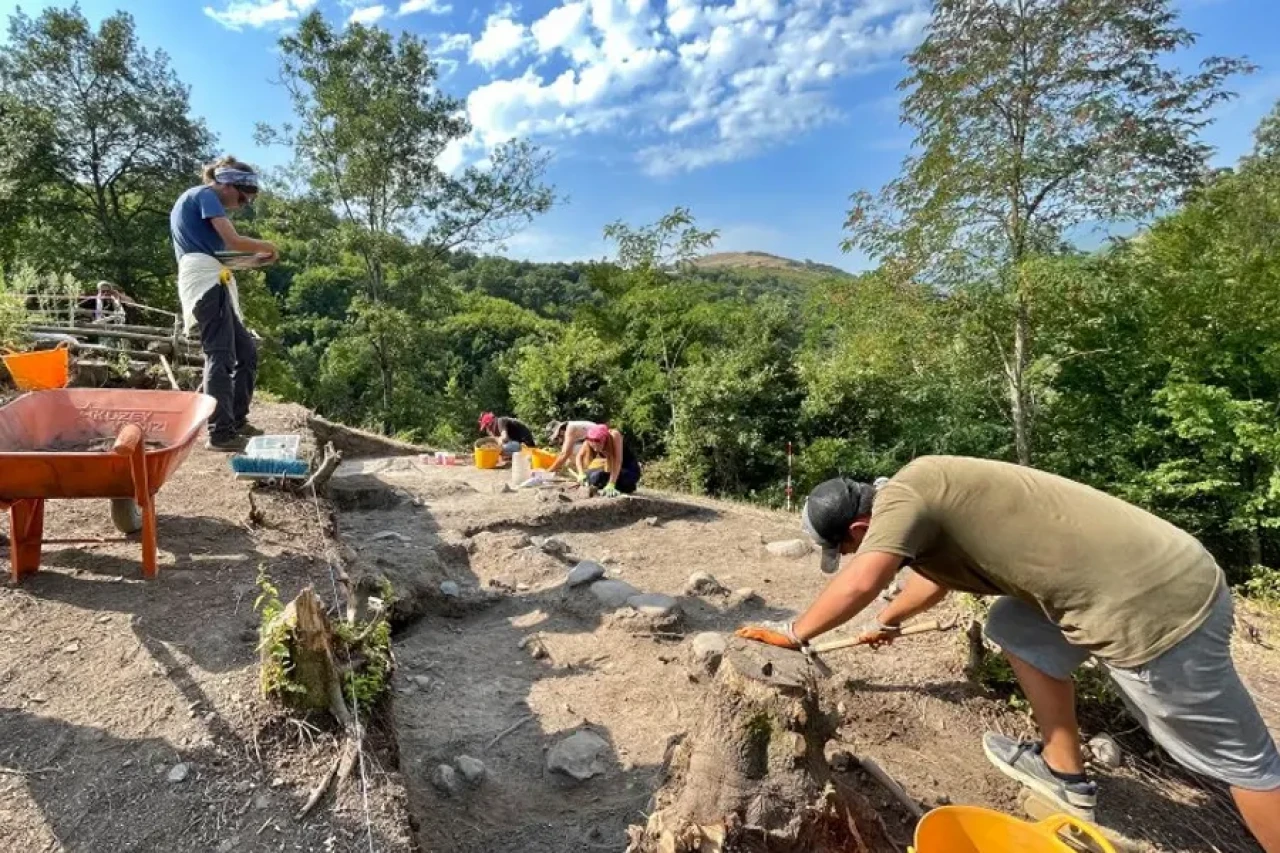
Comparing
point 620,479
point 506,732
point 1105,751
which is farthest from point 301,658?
point 620,479

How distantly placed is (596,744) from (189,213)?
394 cm

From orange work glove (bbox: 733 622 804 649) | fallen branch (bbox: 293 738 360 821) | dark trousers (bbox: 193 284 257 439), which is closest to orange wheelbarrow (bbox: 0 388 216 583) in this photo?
dark trousers (bbox: 193 284 257 439)

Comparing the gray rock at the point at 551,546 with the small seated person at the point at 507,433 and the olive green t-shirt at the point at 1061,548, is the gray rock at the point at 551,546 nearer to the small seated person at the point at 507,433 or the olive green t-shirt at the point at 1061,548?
the small seated person at the point at 507,433

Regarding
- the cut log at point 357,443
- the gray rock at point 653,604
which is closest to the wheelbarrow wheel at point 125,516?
the gray rock at point 653,604

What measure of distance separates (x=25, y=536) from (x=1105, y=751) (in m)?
4.31

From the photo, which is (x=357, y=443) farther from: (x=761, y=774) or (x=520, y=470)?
(x=761, y=774)

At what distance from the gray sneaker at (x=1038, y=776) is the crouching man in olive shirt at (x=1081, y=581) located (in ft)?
1.14

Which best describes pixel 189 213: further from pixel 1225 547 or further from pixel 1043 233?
pixel 1225 547

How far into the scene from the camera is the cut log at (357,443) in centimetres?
1012

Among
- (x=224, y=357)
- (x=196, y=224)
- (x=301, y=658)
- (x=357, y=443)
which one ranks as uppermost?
(x=196, y=224)

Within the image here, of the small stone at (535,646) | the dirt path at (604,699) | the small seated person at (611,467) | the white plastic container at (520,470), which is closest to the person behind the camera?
the dirt path at (604,699)

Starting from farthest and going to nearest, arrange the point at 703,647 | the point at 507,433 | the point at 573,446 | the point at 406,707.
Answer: the point at 507,433, the point at 573,446, the point at 703,647, the point at 406,707

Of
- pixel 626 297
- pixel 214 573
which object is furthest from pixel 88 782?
pixel 626 297

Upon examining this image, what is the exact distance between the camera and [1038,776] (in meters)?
2.21
